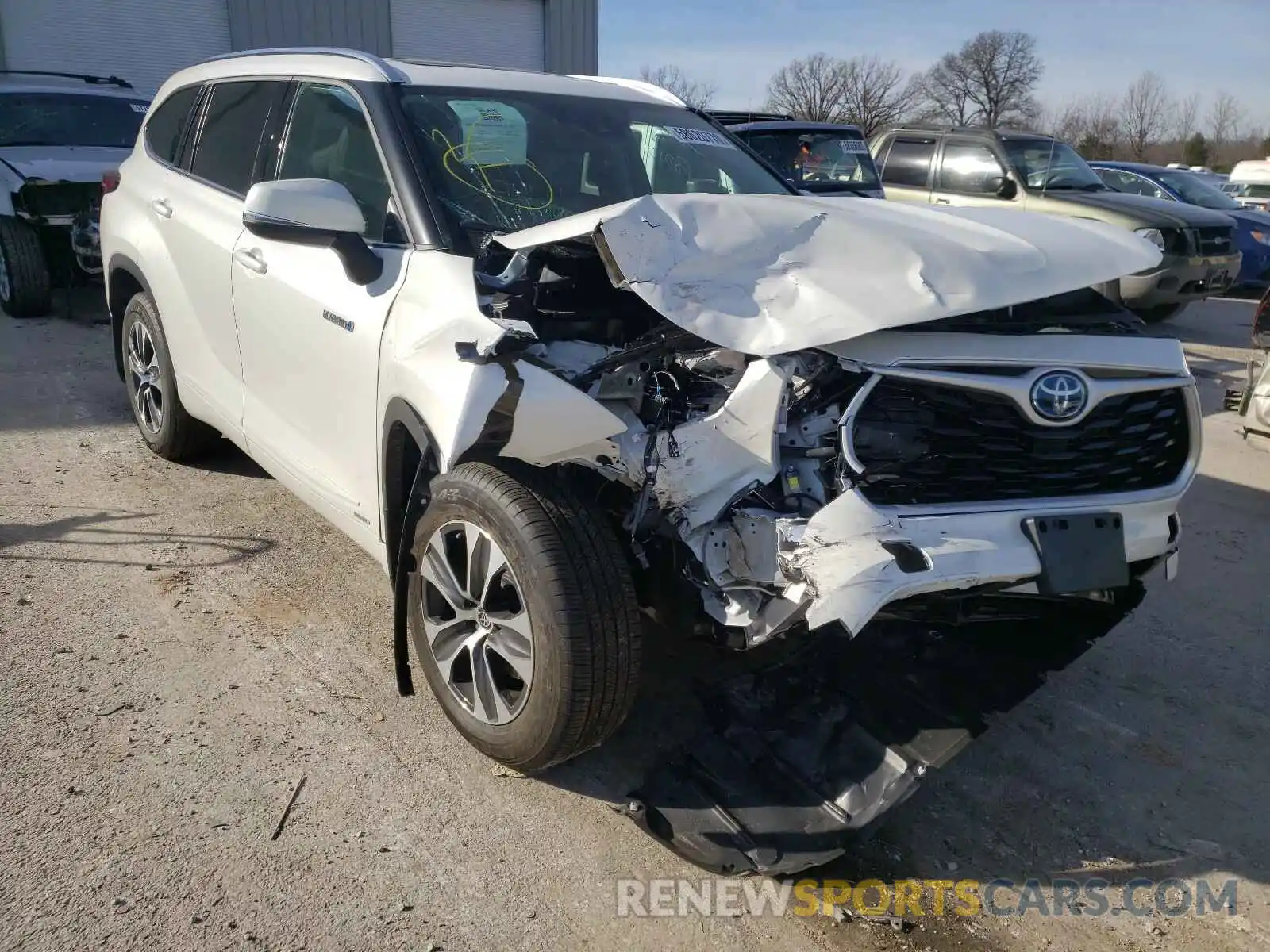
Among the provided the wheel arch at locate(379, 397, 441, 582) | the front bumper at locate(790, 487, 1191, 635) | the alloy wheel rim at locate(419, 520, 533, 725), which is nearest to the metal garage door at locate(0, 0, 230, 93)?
the wheel arch at locate(379, 397, 441, 582)

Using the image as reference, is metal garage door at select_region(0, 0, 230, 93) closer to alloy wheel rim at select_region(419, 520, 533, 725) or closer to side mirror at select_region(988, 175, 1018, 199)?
side mirror at select_region(988, 175, 1018, 199)

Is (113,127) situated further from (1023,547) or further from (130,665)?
(1023,547)

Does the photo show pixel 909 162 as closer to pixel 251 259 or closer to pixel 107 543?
pixel 251 259

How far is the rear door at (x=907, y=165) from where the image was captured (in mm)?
10812

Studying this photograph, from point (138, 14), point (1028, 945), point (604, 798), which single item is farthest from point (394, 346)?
point (138, 14)

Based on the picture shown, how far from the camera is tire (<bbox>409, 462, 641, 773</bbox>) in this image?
244 centimetres

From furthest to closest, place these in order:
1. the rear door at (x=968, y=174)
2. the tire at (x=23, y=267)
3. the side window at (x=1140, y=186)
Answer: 1. the side window at (x=1140, y=186)
2. the rear door at (x=968, y=174)
3. the tire at (x=23, y=267)

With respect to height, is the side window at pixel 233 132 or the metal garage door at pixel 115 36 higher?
the metal garage door at pixel 115 36

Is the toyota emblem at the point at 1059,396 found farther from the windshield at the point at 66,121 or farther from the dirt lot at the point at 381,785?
the windshield at the point at 66,121

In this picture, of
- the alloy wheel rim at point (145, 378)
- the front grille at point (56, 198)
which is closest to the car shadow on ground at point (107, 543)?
the alloy wheel rim at point (145, 378)

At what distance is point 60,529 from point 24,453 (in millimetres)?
1209

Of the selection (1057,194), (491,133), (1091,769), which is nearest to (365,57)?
(491,133)

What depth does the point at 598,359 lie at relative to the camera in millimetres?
2656

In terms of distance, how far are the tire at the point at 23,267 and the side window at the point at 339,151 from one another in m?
6.08
